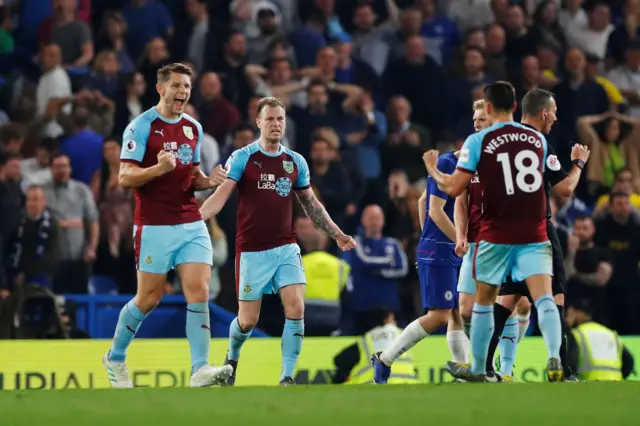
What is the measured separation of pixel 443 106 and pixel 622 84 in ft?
9.91

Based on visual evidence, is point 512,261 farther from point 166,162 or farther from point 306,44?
point 306,44

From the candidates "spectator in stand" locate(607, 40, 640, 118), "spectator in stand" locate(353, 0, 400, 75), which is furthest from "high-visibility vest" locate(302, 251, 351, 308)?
"spectator in stand" locate(607, 40, 640, 118)

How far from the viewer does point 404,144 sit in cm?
1892

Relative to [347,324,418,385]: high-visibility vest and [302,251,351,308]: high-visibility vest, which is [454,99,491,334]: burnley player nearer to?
[347,324,418,385]: high-visibility vest

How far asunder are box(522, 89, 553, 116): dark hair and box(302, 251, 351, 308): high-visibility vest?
16.9 feet

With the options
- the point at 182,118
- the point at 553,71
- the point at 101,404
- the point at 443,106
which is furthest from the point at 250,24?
the point at 101,404

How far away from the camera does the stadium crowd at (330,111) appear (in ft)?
54.0

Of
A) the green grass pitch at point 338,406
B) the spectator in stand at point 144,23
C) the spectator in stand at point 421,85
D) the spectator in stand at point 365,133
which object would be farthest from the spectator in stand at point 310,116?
the green grass pitch at point 338,406

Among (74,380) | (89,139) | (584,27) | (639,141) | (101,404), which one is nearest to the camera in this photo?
(101,404)

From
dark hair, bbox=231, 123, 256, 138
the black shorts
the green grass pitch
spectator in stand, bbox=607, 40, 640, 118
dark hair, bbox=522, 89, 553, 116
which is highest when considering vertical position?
spectator in stand, bbox=607, 40, 640, 118

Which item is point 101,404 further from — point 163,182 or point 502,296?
point 502,296

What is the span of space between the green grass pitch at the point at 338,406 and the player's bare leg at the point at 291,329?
63.0 inches

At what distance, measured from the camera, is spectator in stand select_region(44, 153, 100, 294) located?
1639 centimetres

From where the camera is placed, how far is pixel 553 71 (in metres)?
21.1
